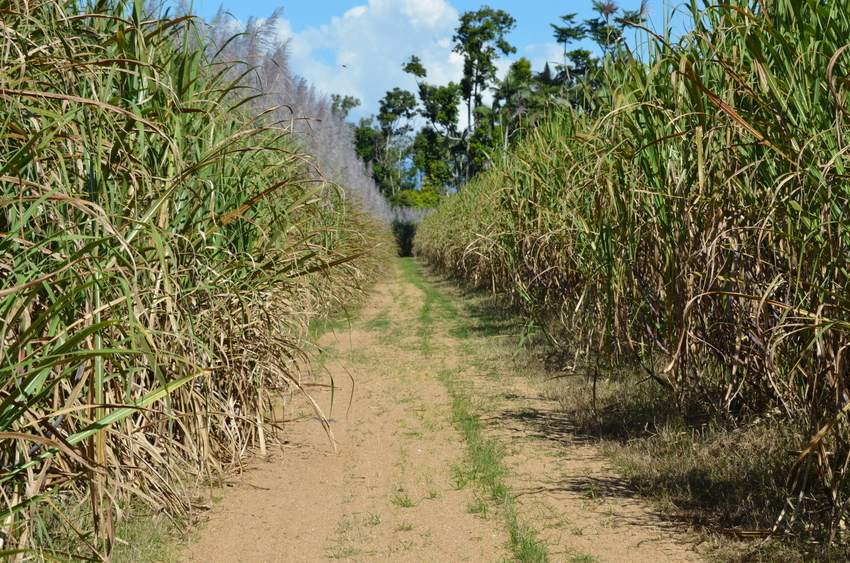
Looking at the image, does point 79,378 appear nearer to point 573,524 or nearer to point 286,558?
point 286,558

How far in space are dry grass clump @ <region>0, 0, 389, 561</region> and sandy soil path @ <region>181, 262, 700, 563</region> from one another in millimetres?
329

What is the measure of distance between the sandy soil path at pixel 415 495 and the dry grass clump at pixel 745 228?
0.66m

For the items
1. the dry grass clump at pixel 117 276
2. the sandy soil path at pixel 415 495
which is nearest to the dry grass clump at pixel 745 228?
the sandy soil path at pixel 415 495

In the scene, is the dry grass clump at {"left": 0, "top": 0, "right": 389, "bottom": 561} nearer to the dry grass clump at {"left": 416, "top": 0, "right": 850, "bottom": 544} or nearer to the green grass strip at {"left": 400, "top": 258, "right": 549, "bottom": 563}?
the green grass strip at {"left": 400, "top": 258, "right": 549, "bottom": 563}

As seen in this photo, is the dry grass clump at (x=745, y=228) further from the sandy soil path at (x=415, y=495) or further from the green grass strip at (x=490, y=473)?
the green grass strip at (x=490, y=473)

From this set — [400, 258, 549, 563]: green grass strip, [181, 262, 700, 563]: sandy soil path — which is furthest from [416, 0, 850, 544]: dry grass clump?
[400, 258, 549, 563]: green grass strip

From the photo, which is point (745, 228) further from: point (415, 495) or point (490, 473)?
point (415, 495)

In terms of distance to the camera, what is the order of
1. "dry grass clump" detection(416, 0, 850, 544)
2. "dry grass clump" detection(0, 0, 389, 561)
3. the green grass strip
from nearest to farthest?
"dry grass clump" detection(0, 0, 389, 561) → "dry grass clump" detection(416, 0, 850, 544) → the green grass strip

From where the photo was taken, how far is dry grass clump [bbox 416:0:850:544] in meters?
2.79

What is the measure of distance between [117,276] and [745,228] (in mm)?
2272

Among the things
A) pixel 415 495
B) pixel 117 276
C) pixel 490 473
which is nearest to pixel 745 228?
pixel 490 473

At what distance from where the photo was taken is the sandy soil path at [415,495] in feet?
10.1

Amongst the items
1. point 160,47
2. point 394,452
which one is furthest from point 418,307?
point 160,47

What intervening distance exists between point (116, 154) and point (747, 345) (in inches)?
120
